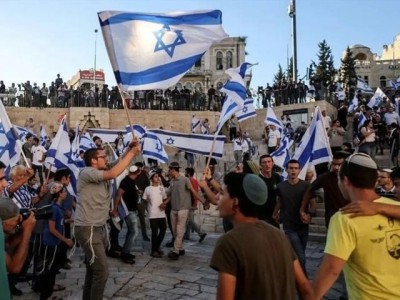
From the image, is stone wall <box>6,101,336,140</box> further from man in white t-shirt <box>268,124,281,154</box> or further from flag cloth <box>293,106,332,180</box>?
flag cloth <box>293,106,332,180</box>

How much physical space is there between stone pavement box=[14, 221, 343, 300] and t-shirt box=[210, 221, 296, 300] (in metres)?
4.01

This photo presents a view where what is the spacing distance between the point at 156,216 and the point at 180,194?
27.2 inches

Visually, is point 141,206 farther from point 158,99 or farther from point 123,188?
point 158,99

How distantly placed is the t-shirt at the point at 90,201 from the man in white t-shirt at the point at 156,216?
3906 millimetres

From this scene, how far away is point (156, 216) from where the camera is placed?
934cm

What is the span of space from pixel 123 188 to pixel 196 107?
25.0m

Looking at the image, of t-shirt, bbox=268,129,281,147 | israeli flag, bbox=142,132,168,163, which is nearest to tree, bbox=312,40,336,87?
t-shirt, bbox=268,129,281,147

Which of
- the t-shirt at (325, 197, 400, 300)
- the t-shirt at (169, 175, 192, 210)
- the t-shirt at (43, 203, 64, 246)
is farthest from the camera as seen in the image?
the t-shirt at (169, 175, 192, 210)

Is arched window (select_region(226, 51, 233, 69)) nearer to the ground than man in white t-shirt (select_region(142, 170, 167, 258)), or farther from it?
farther from it

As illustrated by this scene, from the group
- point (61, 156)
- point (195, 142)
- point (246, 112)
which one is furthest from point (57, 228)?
point (246, 112)

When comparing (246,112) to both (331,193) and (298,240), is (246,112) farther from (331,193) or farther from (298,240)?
(331,193)

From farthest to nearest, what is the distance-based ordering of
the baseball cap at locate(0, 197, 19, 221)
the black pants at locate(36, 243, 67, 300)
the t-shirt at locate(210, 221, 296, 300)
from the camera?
the black pants at locate(36, 243, 67, 300) → the baseball cap at locate(0, 197, 19, 221) → the t-shirt at locate(210, 221, 296, 300)

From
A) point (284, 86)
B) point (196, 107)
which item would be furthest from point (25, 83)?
point (284, 86)

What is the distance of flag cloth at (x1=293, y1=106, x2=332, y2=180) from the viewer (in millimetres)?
8852
